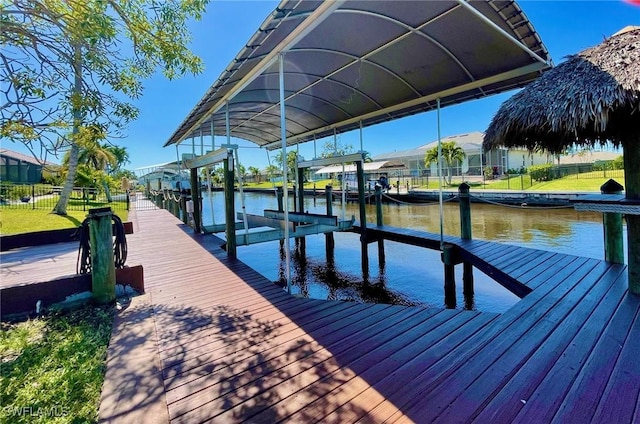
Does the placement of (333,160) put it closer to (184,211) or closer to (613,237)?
(184,211)

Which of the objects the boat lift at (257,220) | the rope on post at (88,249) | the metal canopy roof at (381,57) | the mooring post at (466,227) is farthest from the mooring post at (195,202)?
the mooring post at (466,227)

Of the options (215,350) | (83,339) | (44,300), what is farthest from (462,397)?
(44,300)

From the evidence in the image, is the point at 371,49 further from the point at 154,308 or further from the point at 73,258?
the point at 73,258

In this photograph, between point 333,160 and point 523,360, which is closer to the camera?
point 523,360

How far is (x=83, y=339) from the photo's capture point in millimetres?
2855

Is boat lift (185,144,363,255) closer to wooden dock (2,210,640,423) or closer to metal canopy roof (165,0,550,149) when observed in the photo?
metal canopy roof (165,0,550,149)

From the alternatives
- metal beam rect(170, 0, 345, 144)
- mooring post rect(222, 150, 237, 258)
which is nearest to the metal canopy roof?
metal beam rect(170, 0, 345, 144)

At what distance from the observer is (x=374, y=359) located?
2.39 meters

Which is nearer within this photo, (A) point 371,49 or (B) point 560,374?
(B) point 560,374

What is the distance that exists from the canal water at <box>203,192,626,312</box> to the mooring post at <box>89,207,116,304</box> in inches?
152

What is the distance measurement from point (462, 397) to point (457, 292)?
15.9ft

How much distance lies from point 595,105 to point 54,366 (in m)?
5.15

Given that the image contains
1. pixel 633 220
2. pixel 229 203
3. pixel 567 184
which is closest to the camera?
pixel 633 220

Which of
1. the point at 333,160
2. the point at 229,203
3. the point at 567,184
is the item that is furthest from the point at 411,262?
the point at 567,184
